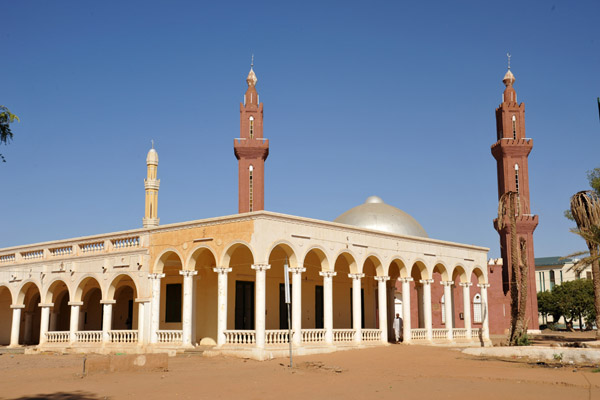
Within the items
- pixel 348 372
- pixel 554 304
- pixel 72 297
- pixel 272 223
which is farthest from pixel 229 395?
pixel 554 304

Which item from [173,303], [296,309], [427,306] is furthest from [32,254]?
[427,306]

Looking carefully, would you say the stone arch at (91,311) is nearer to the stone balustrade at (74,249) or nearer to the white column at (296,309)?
the stone balustrade at (74,249)

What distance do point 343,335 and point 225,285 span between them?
5344mm

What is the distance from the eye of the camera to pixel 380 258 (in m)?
26.7

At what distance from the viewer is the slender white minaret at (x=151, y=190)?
34844 millimetres

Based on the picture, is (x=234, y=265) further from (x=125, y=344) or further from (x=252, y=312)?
(x=125, y=344)

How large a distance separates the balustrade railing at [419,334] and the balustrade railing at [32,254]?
56.6 ft

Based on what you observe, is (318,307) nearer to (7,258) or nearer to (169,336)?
(169,336)

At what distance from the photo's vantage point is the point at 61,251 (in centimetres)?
2867

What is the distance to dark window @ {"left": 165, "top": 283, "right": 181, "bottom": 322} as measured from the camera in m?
26.3

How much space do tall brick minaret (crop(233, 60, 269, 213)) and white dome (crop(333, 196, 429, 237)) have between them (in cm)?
737

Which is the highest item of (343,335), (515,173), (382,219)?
(515,173)

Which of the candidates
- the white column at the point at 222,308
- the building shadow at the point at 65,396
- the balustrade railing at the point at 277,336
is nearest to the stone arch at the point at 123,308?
the white column at the point at 222,308

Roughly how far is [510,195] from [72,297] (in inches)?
757
